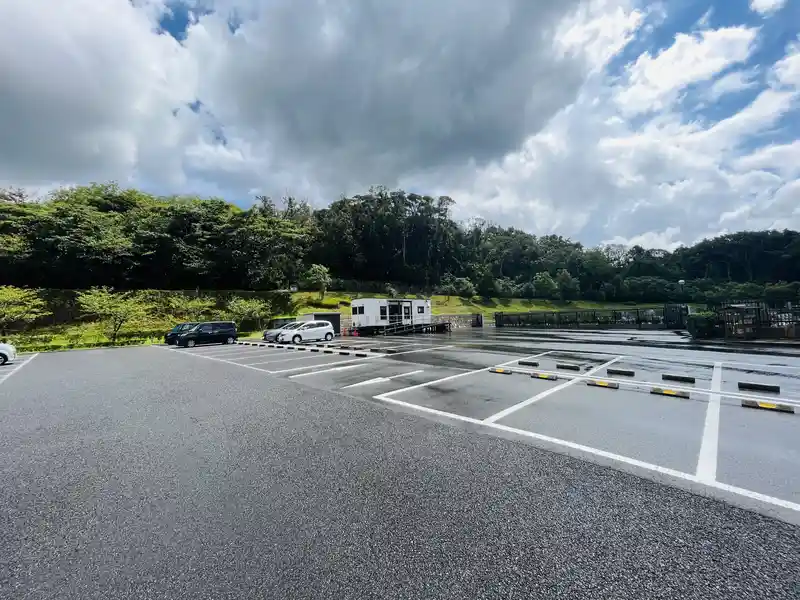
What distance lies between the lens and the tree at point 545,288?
5752 cm

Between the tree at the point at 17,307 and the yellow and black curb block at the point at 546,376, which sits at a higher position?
the tree at the point at 17,307

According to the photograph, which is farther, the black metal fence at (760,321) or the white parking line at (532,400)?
the black metal fence at (760,321)

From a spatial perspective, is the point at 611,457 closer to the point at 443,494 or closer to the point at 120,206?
the point at 443,494

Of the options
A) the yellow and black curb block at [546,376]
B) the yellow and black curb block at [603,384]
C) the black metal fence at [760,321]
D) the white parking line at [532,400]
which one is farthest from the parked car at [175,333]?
the black metal fence at [760,321]

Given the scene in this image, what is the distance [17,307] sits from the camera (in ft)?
72.4

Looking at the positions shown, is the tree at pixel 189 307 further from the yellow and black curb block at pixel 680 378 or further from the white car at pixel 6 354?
the yellow and black curb block at pixel 680 378

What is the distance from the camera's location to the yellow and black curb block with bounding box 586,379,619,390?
7.04 metres

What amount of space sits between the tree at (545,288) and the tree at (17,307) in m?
57.4

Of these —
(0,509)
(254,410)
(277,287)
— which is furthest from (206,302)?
(0,509)

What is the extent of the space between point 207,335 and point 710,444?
872 inches

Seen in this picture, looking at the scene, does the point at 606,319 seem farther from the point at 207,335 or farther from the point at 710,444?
the point at 207,335

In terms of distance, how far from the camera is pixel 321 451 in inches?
163

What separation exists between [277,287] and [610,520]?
39144 mm

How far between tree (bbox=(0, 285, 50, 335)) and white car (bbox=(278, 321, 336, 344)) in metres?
16.9
